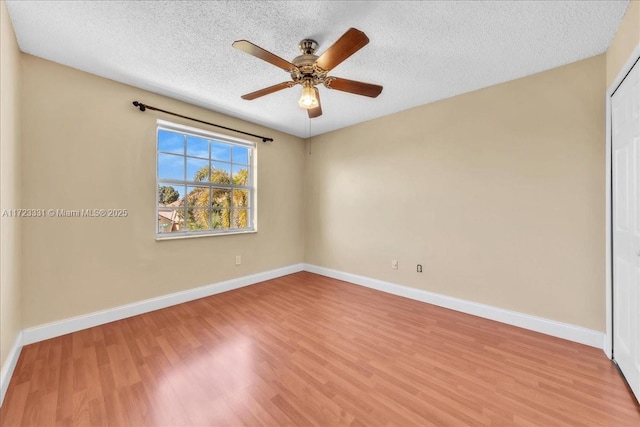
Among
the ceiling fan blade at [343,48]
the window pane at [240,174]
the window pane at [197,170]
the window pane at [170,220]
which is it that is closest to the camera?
the ceiling fan blade at [343,48]

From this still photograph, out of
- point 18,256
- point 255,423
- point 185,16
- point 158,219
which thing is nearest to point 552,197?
point 255,423

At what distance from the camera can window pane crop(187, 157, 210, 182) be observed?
3.20 m

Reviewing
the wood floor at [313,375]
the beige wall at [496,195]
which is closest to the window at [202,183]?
the wood floor at [313,375]

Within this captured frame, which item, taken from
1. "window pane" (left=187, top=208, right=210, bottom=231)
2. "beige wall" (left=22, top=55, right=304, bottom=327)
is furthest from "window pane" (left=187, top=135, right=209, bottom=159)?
"window pane" (left=187, top=208, right=210, bottom=231)

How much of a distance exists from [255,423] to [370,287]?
2.53m

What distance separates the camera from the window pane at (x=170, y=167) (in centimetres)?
296

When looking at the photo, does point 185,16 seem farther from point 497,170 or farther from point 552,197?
point 552,197

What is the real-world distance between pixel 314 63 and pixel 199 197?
2400 millimetres

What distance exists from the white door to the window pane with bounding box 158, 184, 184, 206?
13.4 feet

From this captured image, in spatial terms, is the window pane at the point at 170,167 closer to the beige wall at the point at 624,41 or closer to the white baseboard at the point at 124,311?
the white baseboard at the point at 124,311

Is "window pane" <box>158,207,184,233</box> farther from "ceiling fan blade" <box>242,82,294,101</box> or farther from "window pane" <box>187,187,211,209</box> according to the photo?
"ceiling fan blade" <box>242,82,294,101</box>

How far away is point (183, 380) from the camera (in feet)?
5.49

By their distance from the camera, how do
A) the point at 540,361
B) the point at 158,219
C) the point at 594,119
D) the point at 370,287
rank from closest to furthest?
the point at 540,361 → the point at 594,119 → the point at 158,219 → the point at 370,287

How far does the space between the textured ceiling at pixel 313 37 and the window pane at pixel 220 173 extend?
3.48ft
